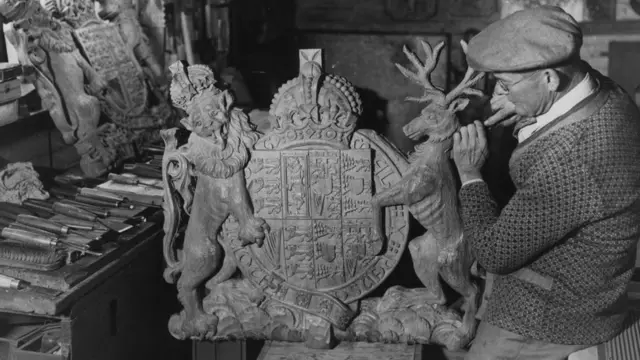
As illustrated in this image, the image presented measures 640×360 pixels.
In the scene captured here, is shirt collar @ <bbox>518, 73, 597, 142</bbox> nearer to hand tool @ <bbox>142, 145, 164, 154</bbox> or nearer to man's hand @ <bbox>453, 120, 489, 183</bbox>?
man's hand @ <bbox>453, 120, 489, 183</bbox>

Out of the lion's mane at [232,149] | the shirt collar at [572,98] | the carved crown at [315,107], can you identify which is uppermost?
the shirt collar at [572,98]

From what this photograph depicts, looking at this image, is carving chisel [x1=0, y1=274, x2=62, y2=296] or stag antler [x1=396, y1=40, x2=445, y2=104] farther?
carving chisel [x1=0, y1=274, x2=62, y2=296]

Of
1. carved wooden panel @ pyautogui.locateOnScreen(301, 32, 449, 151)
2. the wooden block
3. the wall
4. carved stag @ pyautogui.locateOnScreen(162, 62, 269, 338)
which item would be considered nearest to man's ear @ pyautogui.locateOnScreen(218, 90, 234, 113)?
carved stag @ pyautogui.locateOnScreen(162, 62, 269, 338)

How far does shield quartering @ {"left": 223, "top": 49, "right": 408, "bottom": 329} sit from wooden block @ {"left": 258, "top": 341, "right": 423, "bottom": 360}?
0.44ft

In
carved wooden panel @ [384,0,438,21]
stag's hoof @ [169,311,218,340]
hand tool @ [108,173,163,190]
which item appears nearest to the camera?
stag's hoof @ [169,311,218,340]

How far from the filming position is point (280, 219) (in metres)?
3.57

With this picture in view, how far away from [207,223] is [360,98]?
0.79m

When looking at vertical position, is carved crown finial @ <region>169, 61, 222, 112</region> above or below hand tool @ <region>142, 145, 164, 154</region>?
above

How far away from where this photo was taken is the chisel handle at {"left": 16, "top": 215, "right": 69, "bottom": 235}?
12.7 feet

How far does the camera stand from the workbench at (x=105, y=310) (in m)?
3.51

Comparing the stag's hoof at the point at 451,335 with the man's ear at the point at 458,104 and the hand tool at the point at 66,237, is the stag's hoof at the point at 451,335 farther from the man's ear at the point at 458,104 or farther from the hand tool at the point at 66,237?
the hand tool at the point at 66,237

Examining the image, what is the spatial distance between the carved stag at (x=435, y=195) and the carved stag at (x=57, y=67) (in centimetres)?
236

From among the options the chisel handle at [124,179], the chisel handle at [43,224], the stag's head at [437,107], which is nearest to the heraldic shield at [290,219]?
the stag's head at [437,107]

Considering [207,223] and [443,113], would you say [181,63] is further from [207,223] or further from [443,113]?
[443,113]
